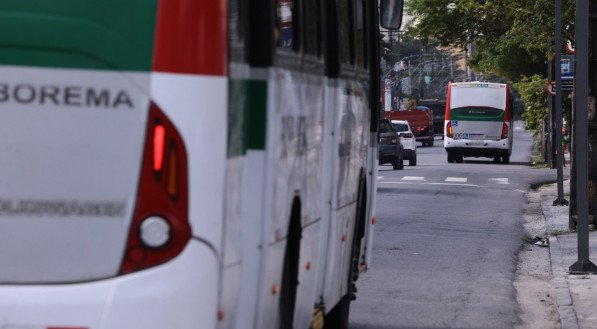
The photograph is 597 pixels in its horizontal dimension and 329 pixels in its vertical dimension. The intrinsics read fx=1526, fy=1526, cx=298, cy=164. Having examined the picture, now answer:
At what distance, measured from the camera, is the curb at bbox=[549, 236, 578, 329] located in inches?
468

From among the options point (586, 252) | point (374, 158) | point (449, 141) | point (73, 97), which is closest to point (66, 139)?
point (73, 97)

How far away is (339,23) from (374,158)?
267 centimetres

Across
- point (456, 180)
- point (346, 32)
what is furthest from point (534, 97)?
point (346, 32)

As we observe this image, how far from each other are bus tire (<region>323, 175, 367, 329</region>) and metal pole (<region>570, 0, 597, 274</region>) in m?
4.87

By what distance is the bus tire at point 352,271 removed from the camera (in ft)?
33.2

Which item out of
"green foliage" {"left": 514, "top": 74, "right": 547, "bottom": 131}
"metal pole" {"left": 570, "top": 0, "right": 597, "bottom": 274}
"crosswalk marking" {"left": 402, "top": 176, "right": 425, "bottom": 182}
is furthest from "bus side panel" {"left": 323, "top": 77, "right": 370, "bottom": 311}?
"green foliage" {"left": 514, "top": 74, "right": 547, "bottom": 131}

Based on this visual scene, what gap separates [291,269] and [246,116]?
4.95 feet

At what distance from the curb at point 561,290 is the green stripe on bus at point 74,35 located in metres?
6.93

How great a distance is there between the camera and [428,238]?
2012cm

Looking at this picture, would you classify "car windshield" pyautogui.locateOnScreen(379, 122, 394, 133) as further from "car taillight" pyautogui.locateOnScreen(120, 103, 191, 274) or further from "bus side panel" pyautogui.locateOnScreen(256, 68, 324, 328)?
"car taillight" pyautogui.locateOnScreen(120, 103, 191, 274)

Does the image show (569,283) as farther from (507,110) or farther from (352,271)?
(507,110)

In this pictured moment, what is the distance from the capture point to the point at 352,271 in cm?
1022

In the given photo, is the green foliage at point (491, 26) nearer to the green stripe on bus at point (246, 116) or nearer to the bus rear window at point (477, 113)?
the bus rear window at point (477, 113)

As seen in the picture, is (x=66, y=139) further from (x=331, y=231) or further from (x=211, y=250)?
(x=331, y=231)
